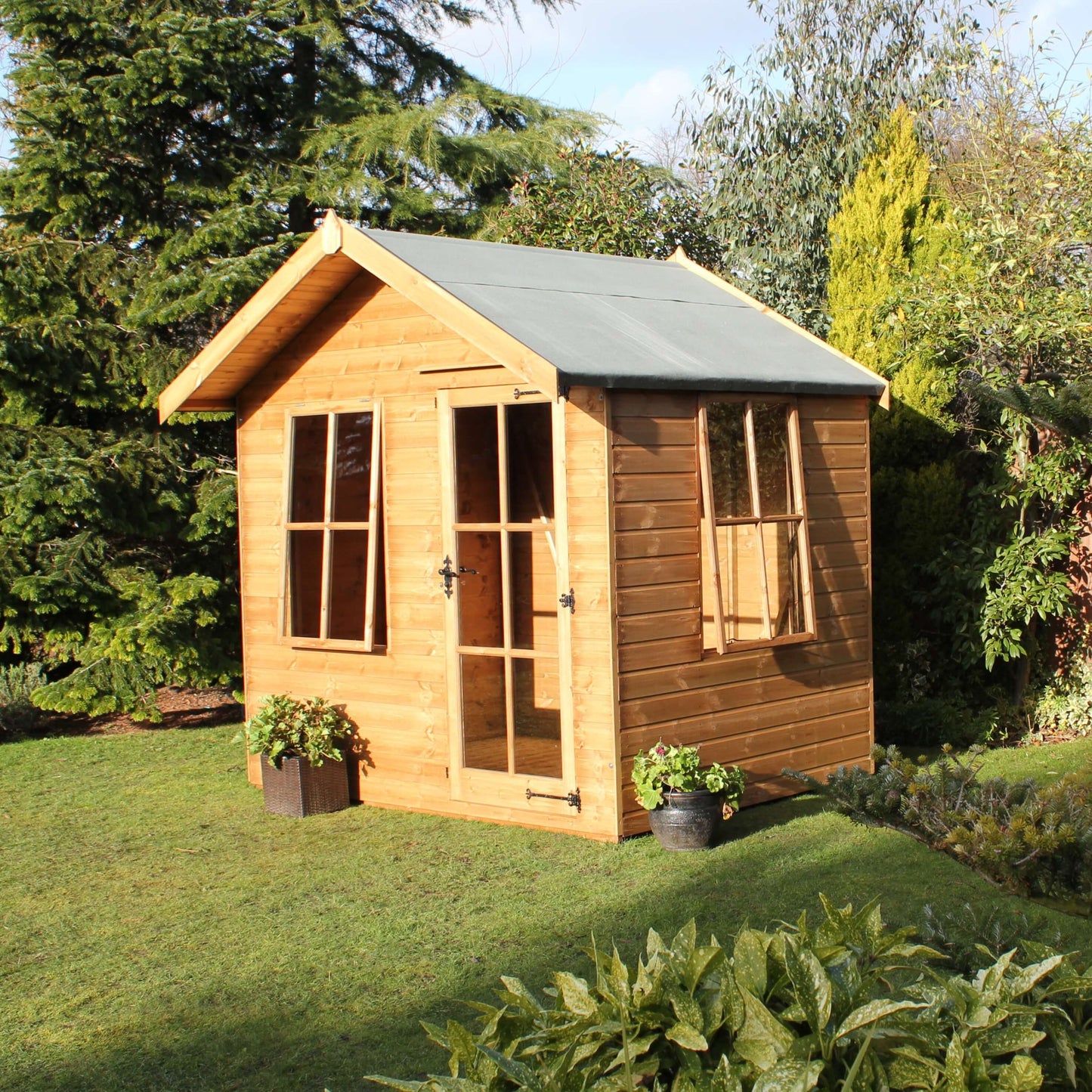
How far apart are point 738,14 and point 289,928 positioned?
12350mm

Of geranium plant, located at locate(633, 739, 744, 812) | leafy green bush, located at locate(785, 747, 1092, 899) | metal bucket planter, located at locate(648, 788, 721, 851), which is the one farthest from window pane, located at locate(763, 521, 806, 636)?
leafy green bush, located at locate(785, 747, 1092, 899)

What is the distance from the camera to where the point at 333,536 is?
771cm

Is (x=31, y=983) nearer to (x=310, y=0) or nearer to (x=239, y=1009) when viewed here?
(x=239, y=1009)

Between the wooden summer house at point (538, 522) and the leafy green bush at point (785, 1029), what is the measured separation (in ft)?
12.8

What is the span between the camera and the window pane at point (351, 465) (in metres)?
7.61

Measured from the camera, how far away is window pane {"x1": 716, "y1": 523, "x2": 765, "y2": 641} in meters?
7.22

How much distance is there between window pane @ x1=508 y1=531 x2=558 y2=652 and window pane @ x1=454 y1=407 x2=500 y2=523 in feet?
0.83

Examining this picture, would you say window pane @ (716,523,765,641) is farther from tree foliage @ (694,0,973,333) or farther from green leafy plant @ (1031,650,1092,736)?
tree foliage @ (694,0,973,333)

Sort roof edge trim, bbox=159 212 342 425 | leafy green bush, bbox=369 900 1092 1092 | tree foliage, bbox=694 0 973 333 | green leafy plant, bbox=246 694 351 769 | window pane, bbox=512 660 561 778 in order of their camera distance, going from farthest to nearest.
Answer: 1. tree foliage, bbox=694 0 973 333
2. green leafy plant, bbox=246 694 351 769
3. roof edge trim, bbox=159 212 342 425
4. window pane, bbox=512 660 561 778
5. leafy green bush, bbox=369 900 1092 1092

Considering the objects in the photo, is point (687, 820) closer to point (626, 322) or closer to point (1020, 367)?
point (626, 322)

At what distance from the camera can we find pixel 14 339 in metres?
10.1

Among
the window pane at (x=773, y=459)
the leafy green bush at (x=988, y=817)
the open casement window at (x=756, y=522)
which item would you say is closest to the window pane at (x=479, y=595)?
the open casement window at (x=756, y=522)

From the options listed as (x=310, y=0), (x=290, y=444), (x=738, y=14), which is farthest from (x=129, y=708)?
(x=738, y=14)

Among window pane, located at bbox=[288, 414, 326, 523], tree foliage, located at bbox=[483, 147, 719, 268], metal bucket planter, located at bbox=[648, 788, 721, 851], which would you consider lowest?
metal bucket planter, located at bbox=[648, 788, 721, 851]
